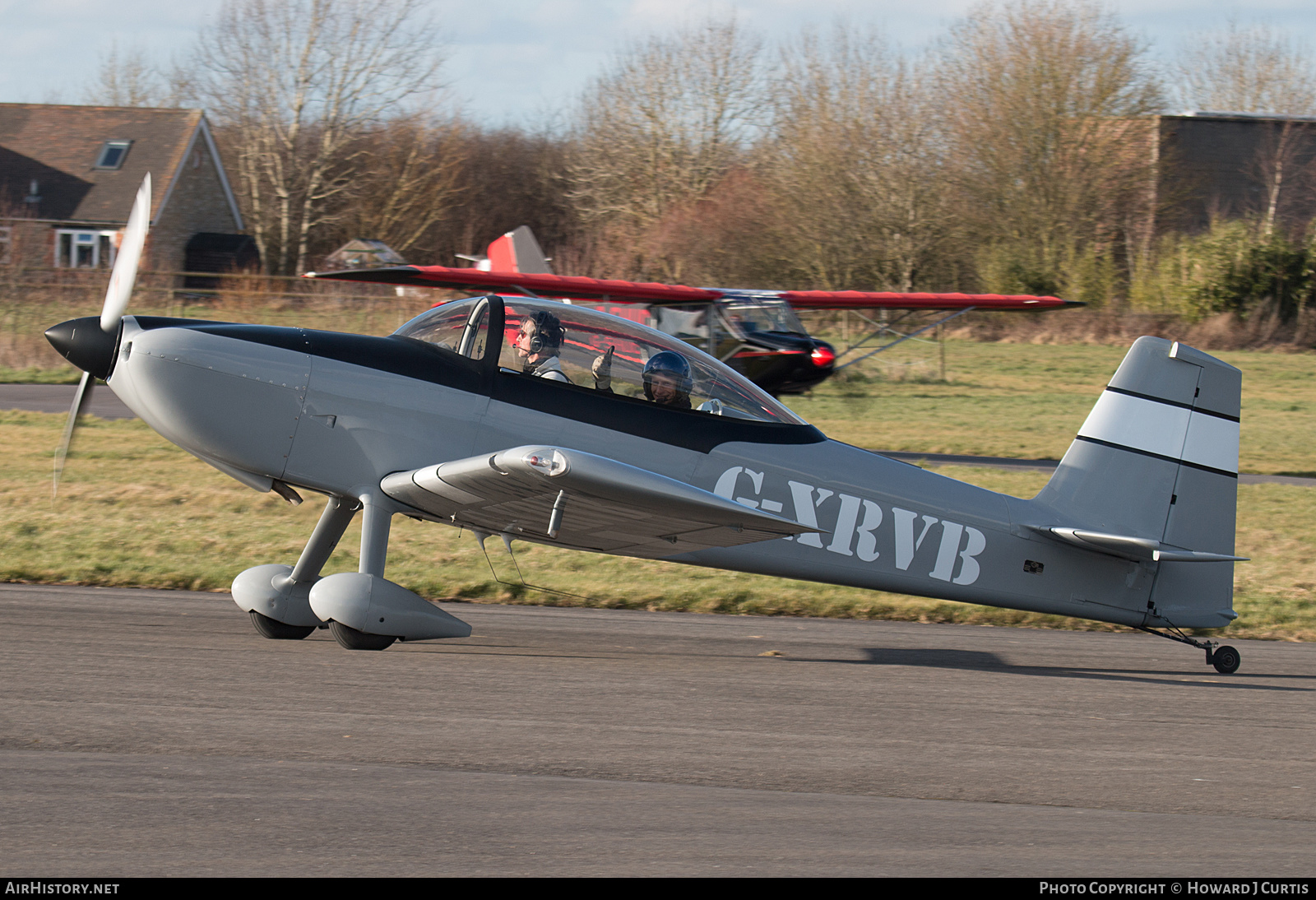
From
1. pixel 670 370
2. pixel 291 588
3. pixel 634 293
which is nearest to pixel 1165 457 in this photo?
pixel 670 370

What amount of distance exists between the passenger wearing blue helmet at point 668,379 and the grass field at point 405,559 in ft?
8.44

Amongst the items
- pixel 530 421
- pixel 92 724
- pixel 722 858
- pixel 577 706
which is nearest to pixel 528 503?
pixel 530 421

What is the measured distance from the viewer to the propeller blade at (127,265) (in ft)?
20.8

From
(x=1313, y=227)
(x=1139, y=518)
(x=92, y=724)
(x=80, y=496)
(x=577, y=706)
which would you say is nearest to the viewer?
(x=92, y=724)

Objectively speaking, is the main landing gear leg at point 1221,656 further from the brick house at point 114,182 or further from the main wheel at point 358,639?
the brick house at point 114,182

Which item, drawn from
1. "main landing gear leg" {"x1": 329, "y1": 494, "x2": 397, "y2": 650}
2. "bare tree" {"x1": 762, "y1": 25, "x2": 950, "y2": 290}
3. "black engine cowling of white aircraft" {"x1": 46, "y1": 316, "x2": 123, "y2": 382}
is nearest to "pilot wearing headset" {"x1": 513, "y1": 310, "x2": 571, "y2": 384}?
"main landing gear leg" {"x1": 329, "y1": 494, "x2": 397, "y2": 650}

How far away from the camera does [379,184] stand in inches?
1710

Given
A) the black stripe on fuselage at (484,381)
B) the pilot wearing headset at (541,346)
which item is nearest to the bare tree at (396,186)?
the black stripe on fuselage at (484,381)

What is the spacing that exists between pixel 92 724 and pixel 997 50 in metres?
39.0

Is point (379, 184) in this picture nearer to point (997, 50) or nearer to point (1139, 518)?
point (997, 50)

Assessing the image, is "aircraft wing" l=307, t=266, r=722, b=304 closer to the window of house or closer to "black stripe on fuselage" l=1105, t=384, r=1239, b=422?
"black stripe on fuselage" l=1105, t=384, r=1239, b=422

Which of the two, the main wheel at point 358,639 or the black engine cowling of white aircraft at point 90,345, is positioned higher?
the black engine cowling of white aircraft at point 90,345

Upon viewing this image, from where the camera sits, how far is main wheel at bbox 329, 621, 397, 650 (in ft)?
20.5

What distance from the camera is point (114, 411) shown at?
58.1ft
